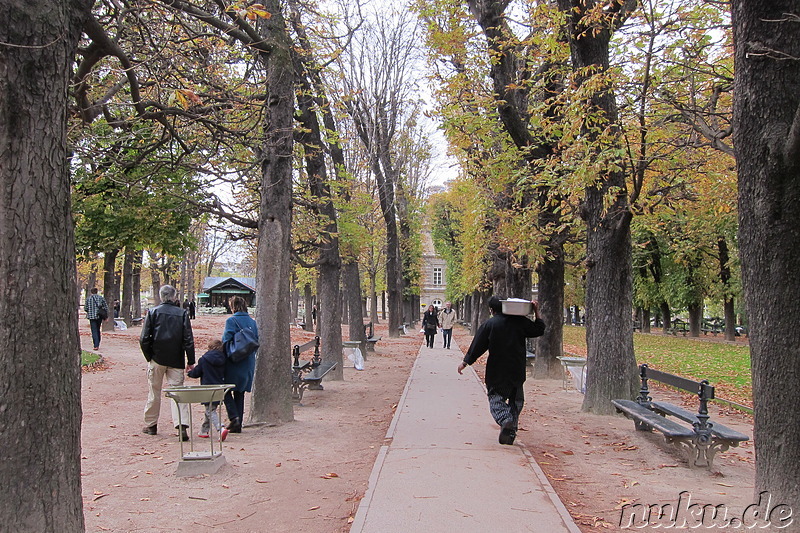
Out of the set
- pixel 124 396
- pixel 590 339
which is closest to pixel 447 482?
pixel 590 339

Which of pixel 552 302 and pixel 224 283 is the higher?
pixel 224 283

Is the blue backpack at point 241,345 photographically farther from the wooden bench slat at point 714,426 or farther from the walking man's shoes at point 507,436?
the wooden bench slat at point 714,426

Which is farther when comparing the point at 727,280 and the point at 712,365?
the point at 727,280

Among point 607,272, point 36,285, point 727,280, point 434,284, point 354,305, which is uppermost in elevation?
point 434,284

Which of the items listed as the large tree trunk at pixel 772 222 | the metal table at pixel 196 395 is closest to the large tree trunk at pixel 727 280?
the large tree trunk at pixel 772 222

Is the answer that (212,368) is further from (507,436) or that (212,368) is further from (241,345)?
(507,436)

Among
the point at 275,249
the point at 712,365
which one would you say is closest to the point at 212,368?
the point at 275,249

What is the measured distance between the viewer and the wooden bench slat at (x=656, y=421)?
6898 mm

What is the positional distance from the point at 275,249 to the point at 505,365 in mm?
3788

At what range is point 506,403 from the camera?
26.0ft

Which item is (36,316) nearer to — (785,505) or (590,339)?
(785,505)

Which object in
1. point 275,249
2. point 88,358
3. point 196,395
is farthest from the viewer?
point 88,358

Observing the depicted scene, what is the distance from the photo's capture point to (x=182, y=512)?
532cm

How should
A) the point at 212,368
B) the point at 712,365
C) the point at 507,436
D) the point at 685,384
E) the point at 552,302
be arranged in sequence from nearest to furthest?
1. the point at 507,436
2. the point at 212,368
3. the point at 685,384
4. the point at 552,302
5. the point at 712,365
